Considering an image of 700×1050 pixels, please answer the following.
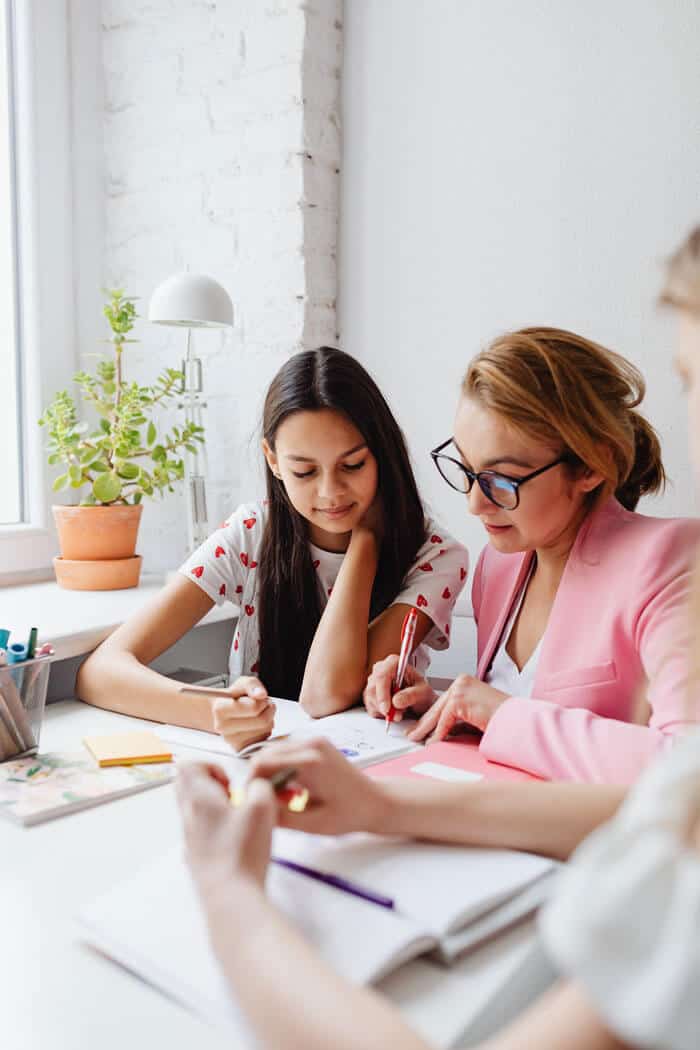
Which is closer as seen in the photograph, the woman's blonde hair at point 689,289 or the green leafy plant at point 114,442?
the woman's blonde hair at point 689,289

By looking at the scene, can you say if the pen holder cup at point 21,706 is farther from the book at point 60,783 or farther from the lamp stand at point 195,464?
the lamp stand at point 195,464

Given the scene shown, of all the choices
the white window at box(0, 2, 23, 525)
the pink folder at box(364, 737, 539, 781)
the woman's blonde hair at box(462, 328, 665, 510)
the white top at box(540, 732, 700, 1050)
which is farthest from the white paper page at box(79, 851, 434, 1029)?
the white window at box(0, 2, 23, 525)

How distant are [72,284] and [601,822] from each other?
1838mm

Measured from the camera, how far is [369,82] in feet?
6.73

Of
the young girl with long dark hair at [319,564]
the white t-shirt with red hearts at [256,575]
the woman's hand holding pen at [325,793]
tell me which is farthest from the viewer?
the white t-shirt with red hearts at [256,575]

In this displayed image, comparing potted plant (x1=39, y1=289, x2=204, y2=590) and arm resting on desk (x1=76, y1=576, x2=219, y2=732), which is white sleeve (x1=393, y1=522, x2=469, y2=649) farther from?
potted plant (x1=39, y1=289, x2=204, y2=590)

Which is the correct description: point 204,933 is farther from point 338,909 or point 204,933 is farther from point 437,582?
point 437,582

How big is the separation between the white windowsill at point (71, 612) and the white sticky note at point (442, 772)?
1.75ft

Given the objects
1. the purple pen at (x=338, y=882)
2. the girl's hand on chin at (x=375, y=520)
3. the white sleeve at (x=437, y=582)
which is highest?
the girl's hand on chin at (x=375, y=520)

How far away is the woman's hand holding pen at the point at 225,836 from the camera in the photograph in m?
0.60

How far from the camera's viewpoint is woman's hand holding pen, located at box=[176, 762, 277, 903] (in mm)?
601

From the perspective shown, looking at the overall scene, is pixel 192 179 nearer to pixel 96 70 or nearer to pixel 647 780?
pixel 96 70

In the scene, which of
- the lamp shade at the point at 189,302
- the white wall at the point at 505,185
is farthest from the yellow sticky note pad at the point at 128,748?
the white wall at the point at 505,185

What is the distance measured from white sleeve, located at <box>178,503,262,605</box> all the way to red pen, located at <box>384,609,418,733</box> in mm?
328
